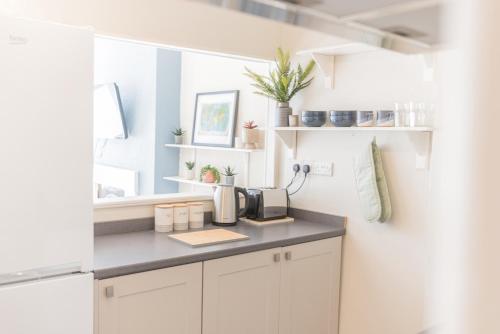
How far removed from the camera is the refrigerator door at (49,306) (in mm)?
1603

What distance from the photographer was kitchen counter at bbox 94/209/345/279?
6.36 feet

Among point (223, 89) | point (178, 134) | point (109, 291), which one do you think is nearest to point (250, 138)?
point (223, 89)

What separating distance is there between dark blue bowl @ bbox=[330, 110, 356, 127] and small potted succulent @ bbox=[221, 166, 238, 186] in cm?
104

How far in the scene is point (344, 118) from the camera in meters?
2.62

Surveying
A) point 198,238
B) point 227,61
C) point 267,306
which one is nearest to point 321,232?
point 267,306

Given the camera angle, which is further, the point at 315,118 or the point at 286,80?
the point at 286,80

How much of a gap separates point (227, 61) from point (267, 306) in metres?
2.15

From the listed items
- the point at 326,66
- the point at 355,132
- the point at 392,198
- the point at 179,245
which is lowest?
the point at 179,245

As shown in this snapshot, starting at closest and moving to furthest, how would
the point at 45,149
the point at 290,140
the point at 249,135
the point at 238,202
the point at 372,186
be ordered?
the point at 45,149, the point at 372,186, the point at 238,202, the point at 290,140, the point at 249,135

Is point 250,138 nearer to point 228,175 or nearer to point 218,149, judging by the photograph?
point 228,175

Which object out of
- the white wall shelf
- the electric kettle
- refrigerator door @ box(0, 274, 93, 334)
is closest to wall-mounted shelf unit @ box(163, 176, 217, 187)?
the white wall shelf

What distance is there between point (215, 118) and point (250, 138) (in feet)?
2.17

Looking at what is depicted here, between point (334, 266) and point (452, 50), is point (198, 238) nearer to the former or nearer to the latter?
point (334, 266)

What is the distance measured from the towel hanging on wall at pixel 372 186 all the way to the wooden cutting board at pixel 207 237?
2.24 feet
